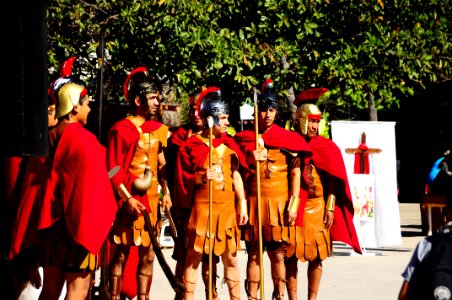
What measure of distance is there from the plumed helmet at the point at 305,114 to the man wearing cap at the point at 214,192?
2.81 feet

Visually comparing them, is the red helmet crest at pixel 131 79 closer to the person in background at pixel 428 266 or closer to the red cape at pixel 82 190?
the red cape at pixel 82 190

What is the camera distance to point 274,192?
408 inches

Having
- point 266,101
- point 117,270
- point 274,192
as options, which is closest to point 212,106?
point 266,101

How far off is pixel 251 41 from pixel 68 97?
698 cm

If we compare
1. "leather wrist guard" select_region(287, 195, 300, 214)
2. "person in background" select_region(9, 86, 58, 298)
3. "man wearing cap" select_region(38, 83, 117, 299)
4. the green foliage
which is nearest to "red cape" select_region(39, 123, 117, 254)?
"man wearing cap" select_region(38, 83, 117, 299)

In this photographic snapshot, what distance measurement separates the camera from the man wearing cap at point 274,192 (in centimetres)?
1029

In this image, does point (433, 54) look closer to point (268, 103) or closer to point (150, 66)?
point (150, 66)

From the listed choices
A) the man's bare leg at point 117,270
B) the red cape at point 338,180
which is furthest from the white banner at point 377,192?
the man's bare leg at point 117,270

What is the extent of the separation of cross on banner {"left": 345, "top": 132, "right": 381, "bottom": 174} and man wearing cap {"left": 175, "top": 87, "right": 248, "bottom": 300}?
5647 millimetres

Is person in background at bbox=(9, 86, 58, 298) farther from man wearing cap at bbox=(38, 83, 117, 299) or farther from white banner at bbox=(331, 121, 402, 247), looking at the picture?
white banner at bbox=(331, 121, 402, 247)

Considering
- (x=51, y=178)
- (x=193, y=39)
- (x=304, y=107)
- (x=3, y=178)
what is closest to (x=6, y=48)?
(x=3, y=178)

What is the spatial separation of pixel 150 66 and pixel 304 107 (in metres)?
4.03

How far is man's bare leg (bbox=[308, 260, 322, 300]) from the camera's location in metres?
10.3

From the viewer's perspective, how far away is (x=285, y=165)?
34.1 ft
